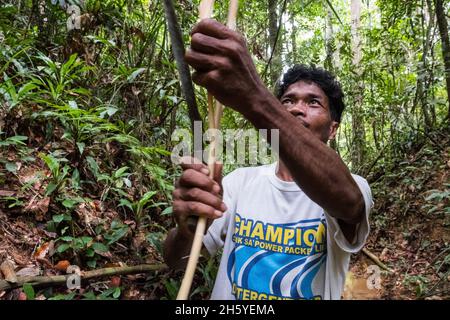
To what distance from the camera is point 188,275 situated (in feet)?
2.17

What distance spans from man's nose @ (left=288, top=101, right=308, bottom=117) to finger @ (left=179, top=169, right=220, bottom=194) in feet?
3.33

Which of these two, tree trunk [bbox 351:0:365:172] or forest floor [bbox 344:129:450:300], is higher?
tree trunk [bbox 351:0:365:172]

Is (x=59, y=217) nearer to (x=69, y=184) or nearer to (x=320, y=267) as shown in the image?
(x=69, y=184)

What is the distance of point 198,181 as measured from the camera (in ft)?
2.85

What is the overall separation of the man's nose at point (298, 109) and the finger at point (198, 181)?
101cm

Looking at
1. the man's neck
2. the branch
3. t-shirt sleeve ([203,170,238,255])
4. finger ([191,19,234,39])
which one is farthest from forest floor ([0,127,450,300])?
finger ([191,19,234,39])

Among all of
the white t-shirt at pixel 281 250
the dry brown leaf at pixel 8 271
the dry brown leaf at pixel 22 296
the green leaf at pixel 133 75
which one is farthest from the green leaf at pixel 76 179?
the white t-shirt at pixel 281 250

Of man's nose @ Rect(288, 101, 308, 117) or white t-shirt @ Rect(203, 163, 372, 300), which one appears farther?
man's nose @ Rect(288, 101, 308, 117)

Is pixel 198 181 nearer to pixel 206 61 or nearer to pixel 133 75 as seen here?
pixel 206 61

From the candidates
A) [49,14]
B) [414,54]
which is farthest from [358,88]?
[49,14]

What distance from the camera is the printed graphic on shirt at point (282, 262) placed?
4.70 ft

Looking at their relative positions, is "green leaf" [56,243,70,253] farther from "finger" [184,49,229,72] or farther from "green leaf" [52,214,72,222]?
"finger" [184,49,229,72]

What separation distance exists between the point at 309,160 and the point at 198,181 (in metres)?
0.27

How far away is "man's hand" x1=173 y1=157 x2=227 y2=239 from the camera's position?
2.72 ft
